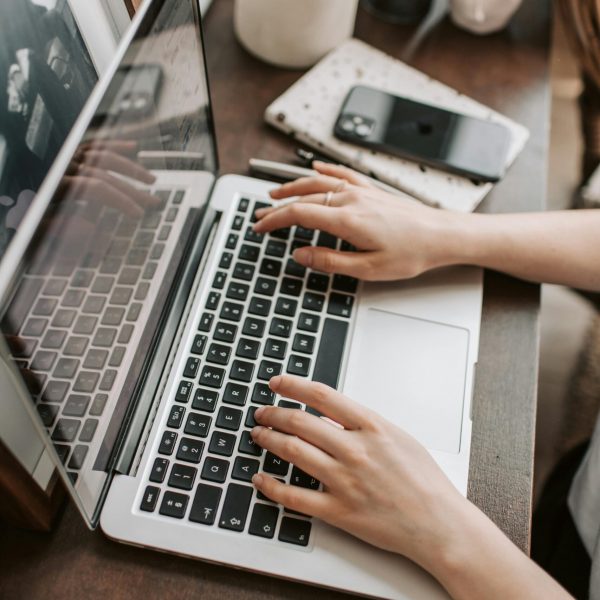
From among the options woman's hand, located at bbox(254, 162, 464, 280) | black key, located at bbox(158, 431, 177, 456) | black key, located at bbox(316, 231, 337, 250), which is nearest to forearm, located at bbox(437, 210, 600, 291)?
woman's hand, located at bbox(254, 162, 464, 280)

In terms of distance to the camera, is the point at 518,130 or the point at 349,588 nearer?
the point at 349,588

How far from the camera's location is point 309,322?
1.92 feet

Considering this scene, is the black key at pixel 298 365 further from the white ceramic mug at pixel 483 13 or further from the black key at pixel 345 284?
the white ceramic mug at pixel 483 13

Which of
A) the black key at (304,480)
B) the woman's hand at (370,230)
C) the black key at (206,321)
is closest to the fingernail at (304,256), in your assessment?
the woman's hand at (370,230)

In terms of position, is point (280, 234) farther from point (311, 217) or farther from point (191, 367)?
point (191, 367)

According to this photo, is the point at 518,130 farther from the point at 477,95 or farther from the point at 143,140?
the point at 143,140

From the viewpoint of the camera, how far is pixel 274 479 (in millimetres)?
488

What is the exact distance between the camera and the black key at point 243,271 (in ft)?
1.98

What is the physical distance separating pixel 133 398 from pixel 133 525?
0.34ft

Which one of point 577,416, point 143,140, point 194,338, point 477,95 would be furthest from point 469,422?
point 577,416

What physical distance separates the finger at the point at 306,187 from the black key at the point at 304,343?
0.52ft

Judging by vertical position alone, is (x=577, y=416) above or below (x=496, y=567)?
below

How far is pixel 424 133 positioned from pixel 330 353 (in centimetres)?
32

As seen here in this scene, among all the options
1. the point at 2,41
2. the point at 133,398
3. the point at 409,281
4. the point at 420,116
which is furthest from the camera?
the point at 420,116
